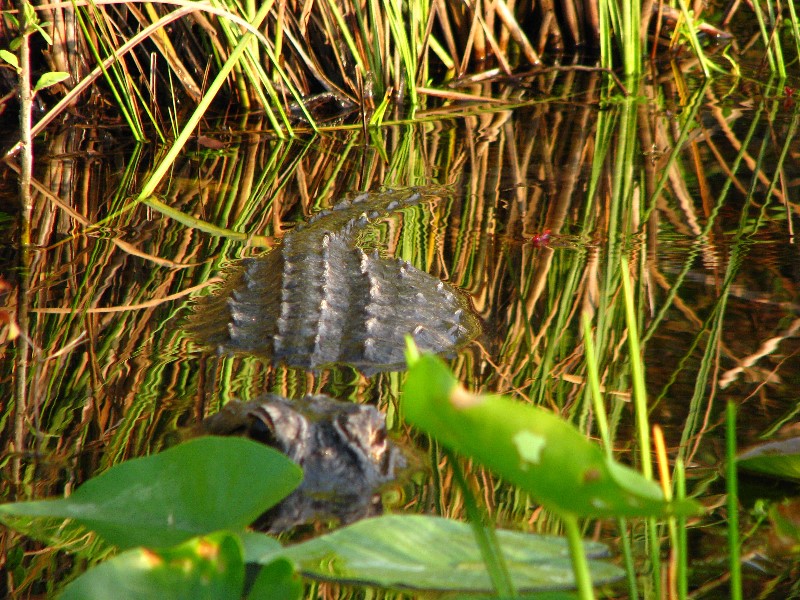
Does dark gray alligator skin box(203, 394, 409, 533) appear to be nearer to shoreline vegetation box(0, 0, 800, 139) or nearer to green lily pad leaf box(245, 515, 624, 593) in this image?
green lily pad leaf box(245, 515, 624, 593)

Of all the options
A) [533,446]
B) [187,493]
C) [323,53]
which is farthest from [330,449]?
[323,53]

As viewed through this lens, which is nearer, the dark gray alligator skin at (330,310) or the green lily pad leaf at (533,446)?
the green lily pad leaf at (533,446)

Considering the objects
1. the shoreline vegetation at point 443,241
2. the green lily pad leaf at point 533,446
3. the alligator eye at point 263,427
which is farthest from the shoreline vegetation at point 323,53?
the green lily pad leaf at point 533,446

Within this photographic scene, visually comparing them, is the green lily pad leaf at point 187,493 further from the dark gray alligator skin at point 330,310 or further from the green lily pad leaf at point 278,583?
the dark gray alligator skin at point 330,310

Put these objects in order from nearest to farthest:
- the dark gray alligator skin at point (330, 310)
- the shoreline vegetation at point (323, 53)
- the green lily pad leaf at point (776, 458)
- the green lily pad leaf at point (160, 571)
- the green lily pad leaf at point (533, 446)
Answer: the green lily pad leaf at point (533, 446)
the green lily pad leaf at point (160, 571)
the green lily pad leaf at point (776, 458)
the dark gray alligator skin at point (330, 310)
the shoreline vegetation at point (323, 53)

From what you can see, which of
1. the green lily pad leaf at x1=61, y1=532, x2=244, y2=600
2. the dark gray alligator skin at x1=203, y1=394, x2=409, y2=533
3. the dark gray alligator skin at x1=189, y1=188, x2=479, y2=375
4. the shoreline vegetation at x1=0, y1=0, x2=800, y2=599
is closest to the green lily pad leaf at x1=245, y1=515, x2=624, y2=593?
the shoreline vegetation at x1=0, y1=0, x2=800, y2=599
